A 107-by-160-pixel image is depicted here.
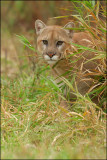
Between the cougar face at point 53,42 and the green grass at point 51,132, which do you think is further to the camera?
the cougar face at point 53,42

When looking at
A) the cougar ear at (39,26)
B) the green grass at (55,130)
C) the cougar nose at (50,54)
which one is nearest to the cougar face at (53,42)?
the cougar nose at (50,54)

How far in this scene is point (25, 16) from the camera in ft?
45.8

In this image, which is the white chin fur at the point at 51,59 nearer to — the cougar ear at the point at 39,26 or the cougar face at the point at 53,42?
the cougar face at the point at 53,42

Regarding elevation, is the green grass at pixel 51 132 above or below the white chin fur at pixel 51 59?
below

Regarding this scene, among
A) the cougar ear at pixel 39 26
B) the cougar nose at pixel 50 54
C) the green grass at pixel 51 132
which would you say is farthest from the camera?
the cougar ear at pixel 39 26

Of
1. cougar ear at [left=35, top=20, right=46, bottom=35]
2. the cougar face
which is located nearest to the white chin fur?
the cougar face

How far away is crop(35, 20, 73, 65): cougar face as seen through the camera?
17.7ft

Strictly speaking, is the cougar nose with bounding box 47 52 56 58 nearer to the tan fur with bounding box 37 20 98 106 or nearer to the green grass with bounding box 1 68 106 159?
the tan fur with bounding box 37 20 98 106

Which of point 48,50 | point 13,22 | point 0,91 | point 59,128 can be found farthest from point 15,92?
point 13,22

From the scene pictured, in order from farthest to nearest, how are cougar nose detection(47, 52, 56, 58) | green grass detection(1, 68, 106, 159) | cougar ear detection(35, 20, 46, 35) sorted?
cougar ear detection(35, 20, 46, 35) → cougar nose detection(47, 52, 56, 58) → green grass detection(1, 68, 106, 159)

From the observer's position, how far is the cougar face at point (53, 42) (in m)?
5.40

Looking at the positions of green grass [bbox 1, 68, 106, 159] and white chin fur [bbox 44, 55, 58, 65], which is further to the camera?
white chin fur [bbox 44, 55, 58, 65]

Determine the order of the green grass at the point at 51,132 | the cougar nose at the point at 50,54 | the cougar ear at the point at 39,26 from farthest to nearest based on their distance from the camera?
1. the cougar ear at the point at 39,26
2. the cougar nose at the point at 50,54
3. the green grass at the point at 51,132

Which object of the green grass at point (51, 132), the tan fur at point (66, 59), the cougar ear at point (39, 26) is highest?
the cougar ear at point (39, 26)
